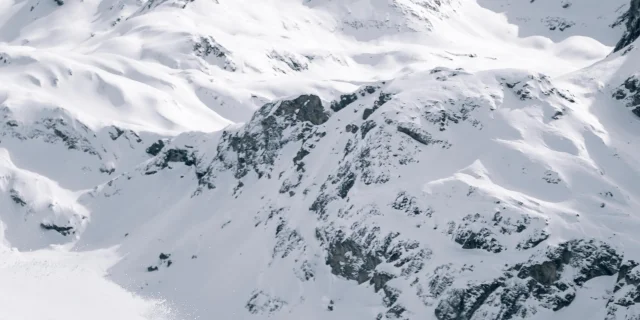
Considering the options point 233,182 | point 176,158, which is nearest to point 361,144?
point 233,182

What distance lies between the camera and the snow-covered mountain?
305 ft

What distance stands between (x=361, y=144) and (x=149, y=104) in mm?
53477

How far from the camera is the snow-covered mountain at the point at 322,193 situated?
9294 cm

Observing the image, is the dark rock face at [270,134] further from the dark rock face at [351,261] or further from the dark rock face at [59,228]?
the dark rock face at [351,261]

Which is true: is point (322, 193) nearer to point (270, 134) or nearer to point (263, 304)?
point (263, 304)

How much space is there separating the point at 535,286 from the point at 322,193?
30.2 m

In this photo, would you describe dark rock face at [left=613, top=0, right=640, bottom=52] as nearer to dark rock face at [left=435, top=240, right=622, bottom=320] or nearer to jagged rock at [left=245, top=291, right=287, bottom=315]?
dark rock face at [left=435, top=240, right=622, bottom=320]

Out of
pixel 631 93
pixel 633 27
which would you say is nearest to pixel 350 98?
pixel 631 93

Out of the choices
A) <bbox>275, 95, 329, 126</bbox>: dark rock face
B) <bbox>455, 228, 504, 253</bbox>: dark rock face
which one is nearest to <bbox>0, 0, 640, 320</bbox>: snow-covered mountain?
<bbox>455, 228, 504, 253</bbox>: dark rock face

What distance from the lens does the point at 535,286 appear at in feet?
296

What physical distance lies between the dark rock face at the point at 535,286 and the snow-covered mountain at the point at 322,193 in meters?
0.16

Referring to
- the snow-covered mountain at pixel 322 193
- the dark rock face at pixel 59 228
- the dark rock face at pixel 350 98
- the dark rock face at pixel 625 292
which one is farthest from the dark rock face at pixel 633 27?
the dark rock face at pixel 59 228

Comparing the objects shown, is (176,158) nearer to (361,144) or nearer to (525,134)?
(361,144)

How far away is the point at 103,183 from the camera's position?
13962 centimetres
